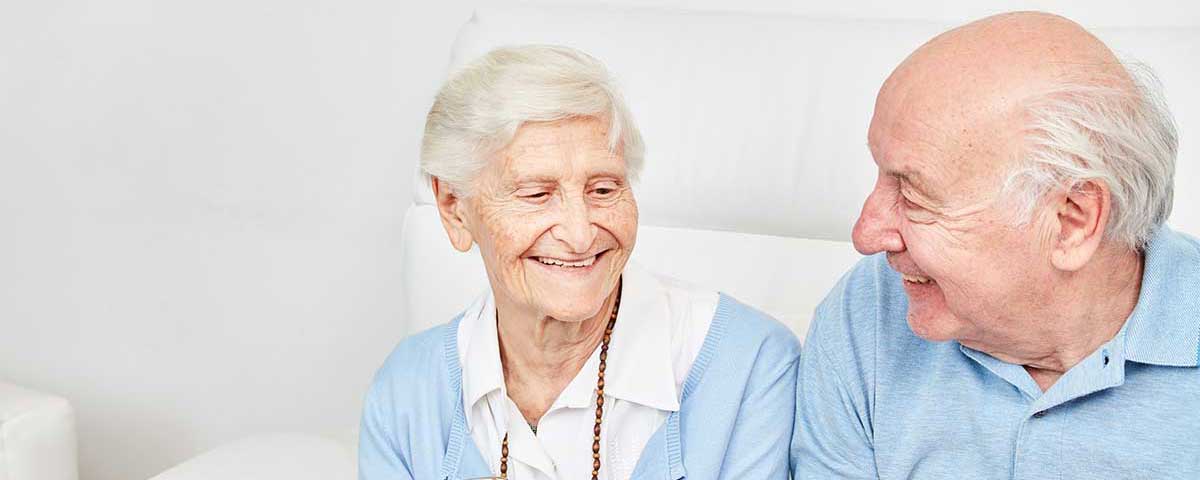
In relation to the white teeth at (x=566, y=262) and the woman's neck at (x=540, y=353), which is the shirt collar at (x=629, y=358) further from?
the white teeth at (x=566, y=262)

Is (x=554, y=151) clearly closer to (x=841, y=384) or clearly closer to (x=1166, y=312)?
(x=841, y=384)

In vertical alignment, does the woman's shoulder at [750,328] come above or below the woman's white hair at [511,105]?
below

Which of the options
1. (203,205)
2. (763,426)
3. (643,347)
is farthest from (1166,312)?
(203,205)

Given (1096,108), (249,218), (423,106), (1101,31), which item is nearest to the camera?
(1096,108)

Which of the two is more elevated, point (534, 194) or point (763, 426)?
point (534, 194)

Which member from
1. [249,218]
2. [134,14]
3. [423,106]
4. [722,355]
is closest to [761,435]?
[722,355]

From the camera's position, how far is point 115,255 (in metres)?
3.35

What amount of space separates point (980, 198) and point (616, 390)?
597 millimetres

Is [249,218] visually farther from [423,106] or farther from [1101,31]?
[1101,31]

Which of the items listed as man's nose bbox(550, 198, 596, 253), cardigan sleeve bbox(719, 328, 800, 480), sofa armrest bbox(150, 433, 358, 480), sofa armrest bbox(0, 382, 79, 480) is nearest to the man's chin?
cardigan sleeve bbox(719, 328, 800, 480)

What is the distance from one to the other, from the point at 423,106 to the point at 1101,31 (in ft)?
4.52

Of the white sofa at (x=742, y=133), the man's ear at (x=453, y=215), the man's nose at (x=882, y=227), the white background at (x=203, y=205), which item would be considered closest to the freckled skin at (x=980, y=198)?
Answer: the man's nose at (x=882, y=227)

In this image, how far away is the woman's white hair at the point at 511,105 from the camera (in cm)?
183

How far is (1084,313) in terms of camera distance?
5.56 feet
